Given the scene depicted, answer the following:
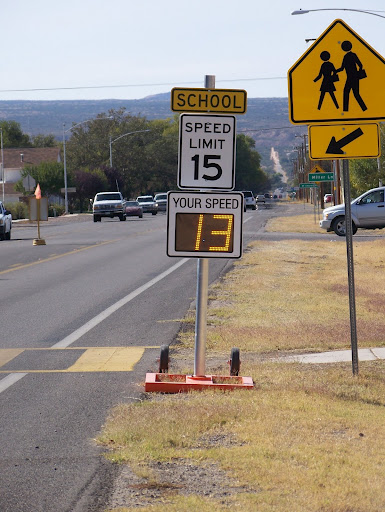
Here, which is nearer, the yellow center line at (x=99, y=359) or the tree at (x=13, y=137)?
the yellow center line at (x=99, y=359)

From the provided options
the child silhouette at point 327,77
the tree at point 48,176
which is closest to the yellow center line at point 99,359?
the child silhouette at point 327,77

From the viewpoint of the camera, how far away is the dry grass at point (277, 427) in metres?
5.47

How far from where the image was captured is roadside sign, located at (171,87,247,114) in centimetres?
859

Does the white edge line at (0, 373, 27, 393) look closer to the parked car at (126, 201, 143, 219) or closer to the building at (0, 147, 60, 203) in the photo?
the parked car at (126, 201, 143, 219)

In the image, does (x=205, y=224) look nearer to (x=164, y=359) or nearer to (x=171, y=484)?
(x=164, y=359)

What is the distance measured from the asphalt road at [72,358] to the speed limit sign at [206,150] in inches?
78.7

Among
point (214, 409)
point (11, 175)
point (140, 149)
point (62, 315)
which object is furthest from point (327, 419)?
point (140, 149)

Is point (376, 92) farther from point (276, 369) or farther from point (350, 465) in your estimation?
point (350, 465)

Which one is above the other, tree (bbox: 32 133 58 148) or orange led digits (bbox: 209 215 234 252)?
tree (bbox: 32 133 58 148)

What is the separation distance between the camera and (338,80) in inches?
343

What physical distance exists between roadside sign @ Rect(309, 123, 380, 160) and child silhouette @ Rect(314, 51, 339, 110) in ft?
0.84

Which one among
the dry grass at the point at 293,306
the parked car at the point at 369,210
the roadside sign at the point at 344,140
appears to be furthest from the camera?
the parked car at the point at 369,210

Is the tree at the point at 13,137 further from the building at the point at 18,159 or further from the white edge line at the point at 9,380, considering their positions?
the white edge line at the point at 9,380

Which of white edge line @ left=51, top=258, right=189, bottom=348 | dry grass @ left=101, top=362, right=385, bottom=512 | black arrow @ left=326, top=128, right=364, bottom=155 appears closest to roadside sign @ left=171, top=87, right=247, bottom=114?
black arrow @ left=326, top=128, right=364, bottom=155
